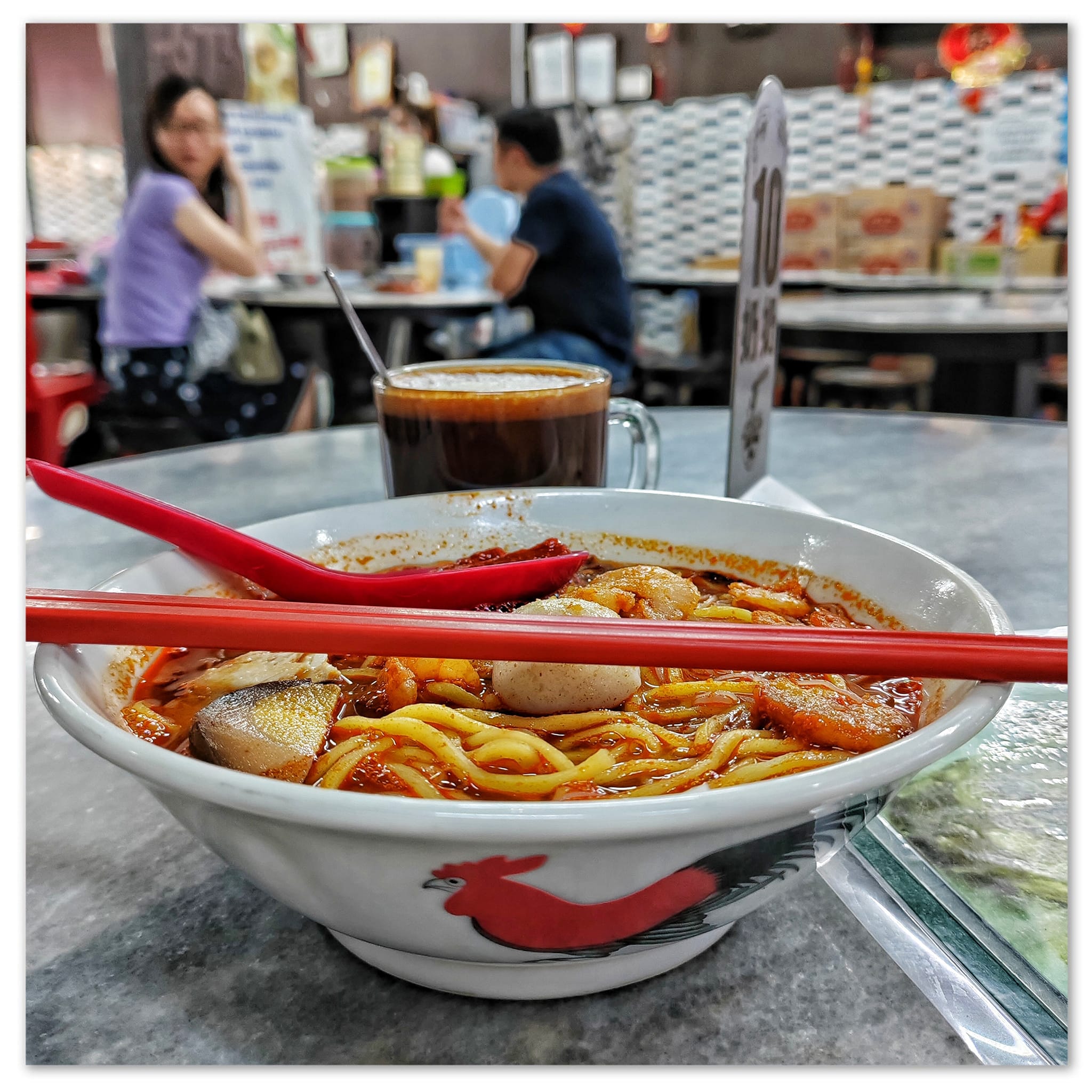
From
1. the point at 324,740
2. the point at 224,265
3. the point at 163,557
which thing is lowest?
the point at 324,740

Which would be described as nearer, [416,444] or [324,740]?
[324,740]

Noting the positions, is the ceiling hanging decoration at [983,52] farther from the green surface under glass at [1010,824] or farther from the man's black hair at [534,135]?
the green surface under glass at [1010,824]

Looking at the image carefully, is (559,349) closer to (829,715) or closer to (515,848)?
(829,715)

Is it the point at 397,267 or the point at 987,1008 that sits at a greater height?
the point at 397,267

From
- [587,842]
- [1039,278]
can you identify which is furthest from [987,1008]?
[1039,278]

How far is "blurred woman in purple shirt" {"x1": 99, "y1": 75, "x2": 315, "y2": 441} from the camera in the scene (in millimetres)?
4168

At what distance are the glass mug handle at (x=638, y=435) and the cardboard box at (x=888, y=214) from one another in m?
8.51

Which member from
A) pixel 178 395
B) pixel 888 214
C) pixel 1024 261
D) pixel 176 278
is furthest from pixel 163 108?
pixel 888 214

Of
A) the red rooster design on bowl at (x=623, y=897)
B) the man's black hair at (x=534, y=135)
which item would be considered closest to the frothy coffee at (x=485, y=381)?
the red rooster design on bowl at (x=623, y=897)

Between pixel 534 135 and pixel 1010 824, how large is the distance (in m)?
4.46

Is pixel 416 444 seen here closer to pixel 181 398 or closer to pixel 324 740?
pixel 324 740

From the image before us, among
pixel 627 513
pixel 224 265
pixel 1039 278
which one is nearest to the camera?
pixel 627 513

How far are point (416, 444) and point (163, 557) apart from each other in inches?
19.5

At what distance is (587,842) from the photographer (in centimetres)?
46
